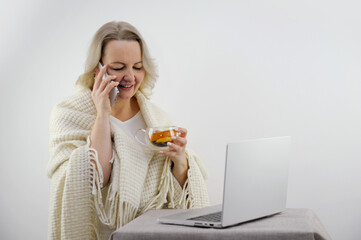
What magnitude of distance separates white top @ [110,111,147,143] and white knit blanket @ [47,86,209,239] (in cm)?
4

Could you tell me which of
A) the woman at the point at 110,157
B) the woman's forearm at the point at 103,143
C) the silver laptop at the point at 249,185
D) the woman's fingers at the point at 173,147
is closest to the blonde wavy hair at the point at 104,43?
the woman at the point at 110,157

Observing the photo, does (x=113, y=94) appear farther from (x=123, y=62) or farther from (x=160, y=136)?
(x=160, y=136)

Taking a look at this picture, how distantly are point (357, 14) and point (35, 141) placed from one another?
1.74m

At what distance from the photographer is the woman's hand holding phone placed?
76.5 inches

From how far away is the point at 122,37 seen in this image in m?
2.08

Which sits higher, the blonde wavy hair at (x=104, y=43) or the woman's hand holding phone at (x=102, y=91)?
the blonde wavy hair at (x=104, y=43)

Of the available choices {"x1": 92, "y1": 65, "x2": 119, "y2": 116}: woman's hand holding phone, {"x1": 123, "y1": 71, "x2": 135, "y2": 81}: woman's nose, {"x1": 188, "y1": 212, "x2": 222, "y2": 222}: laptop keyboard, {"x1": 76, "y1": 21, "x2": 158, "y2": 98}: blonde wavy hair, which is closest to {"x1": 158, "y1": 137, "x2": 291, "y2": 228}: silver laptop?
{"x1": 188, "y1": 212, "x2": 222, "y2": 222}: laptop keyboard

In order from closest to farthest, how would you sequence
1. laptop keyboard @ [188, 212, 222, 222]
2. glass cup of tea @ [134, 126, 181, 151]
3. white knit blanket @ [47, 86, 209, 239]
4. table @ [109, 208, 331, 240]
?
1. table @ [109, 208, 331, 240]
2. laptop keyboard @ [188, 212, 222, 222]
3. white knit blanket @ [47, 86, 209, 239]
4. glass cup of tea @ [134, 126, 181, 151]

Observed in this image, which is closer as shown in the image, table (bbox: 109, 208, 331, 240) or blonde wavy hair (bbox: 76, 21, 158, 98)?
table (bbox: 109, 208, 331, 240)

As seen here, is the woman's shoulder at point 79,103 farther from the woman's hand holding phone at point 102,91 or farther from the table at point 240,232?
the table at point 240,232

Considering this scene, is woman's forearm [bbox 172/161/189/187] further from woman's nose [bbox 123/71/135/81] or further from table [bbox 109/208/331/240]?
table [bbox 109/208/331/240]

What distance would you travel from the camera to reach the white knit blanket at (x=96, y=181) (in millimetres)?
1823

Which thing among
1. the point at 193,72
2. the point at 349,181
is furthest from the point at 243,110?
the point at 349,181

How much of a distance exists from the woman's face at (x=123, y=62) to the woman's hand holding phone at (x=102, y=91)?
6 cm
